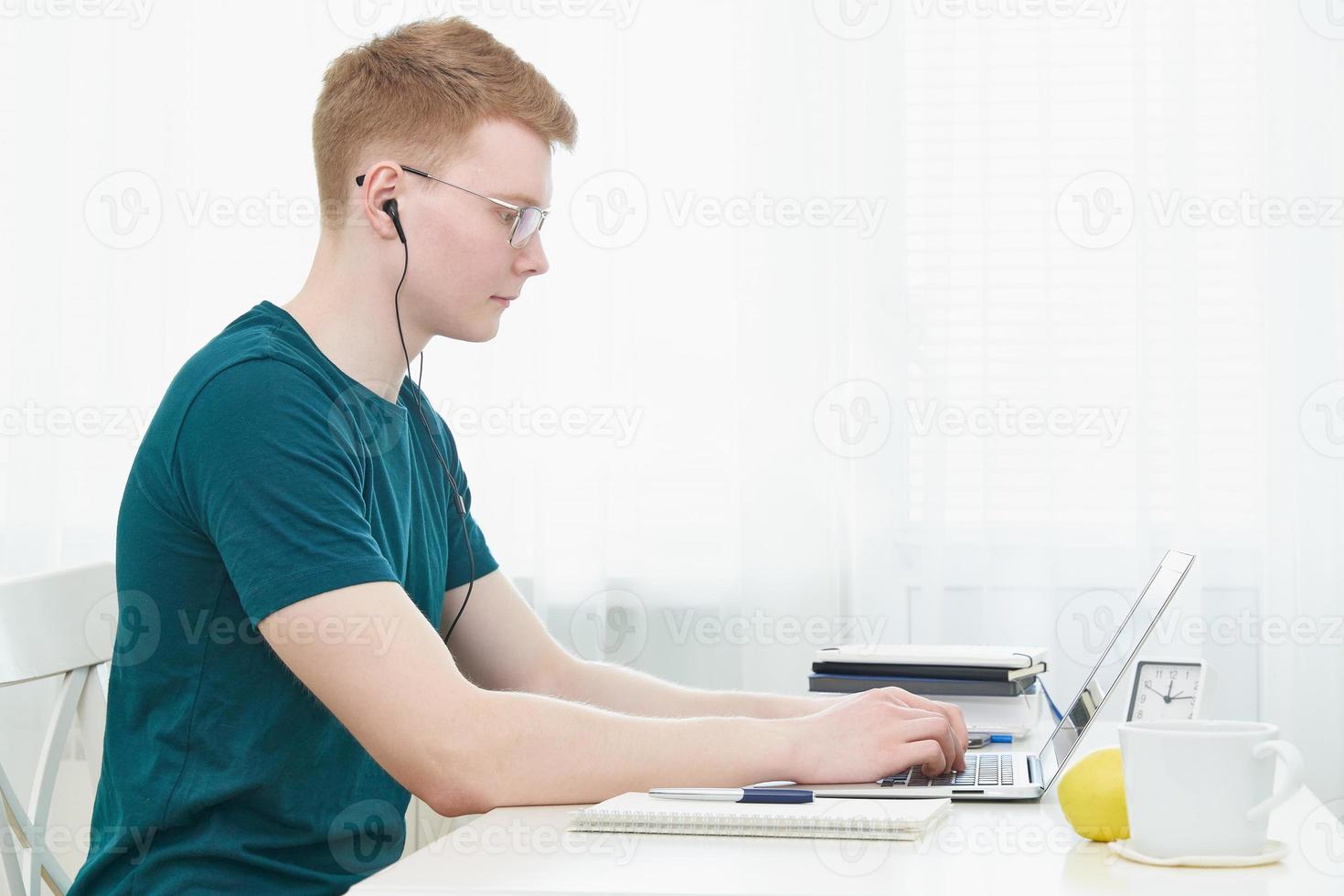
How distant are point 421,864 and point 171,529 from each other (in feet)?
1.42

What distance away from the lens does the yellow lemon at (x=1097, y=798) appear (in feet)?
2.68

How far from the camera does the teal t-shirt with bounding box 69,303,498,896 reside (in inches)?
38.0

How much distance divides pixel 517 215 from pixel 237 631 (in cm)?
46

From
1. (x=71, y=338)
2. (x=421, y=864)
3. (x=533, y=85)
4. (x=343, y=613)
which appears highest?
(x=533, y=85)

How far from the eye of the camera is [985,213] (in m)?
2.09

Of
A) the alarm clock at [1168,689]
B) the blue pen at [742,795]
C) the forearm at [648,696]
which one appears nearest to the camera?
the blue pen at [742,795]

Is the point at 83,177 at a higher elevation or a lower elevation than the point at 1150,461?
higher

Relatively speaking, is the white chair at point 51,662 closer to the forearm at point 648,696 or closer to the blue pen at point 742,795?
the forearm at point 648,696

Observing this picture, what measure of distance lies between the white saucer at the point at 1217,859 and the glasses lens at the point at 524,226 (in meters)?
0.75

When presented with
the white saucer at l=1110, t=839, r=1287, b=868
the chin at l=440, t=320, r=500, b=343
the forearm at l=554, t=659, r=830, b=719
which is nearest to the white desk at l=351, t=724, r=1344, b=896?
the white saucer at l=1110, t=839, r=1287, b=868

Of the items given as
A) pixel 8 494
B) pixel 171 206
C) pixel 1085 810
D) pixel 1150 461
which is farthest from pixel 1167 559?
pixel 8 494

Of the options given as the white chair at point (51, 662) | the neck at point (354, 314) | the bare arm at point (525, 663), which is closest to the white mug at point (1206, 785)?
the bare arm at point (525, 663)

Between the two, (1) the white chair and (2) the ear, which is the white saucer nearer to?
(2) the ear

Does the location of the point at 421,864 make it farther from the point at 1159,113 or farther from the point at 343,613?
the point at 1159,113
